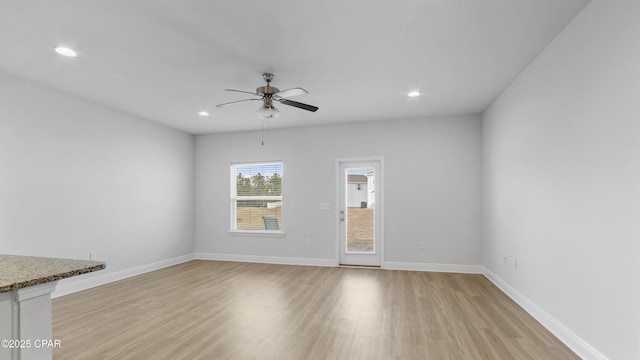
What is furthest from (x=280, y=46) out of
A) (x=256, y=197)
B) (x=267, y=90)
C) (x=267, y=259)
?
(x=267, y=259)

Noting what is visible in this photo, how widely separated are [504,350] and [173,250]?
544cm

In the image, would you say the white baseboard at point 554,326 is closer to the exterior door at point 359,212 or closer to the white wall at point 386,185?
the white wall at point 386,185

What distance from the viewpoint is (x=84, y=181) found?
414 cm

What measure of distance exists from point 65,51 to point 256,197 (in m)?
3.85

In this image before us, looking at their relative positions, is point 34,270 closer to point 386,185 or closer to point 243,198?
point 386,185

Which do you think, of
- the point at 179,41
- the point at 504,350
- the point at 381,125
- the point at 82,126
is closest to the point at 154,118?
the point at 82,126

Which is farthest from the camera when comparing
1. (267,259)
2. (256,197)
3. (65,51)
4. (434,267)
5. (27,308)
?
(256,197)

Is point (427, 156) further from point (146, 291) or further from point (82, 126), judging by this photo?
point (82, 126)

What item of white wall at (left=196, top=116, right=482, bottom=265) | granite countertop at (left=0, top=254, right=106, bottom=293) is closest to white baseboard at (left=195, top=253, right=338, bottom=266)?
white wall at (left=196, top=116, right=482, bottom=265)

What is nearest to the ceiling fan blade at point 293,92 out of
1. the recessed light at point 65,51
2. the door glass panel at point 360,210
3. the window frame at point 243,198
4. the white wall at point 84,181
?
the recessed light at point 65,51

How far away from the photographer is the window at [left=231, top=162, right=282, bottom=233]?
6.01 meters

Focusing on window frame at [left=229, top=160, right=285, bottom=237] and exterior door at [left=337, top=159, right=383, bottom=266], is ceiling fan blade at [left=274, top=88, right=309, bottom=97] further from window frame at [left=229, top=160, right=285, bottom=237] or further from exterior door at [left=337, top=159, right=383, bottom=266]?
window frame at [left=229, top=160, right=285, bottom=237]

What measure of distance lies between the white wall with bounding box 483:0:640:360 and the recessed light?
169 inches

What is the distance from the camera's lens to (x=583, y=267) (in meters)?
2.25
